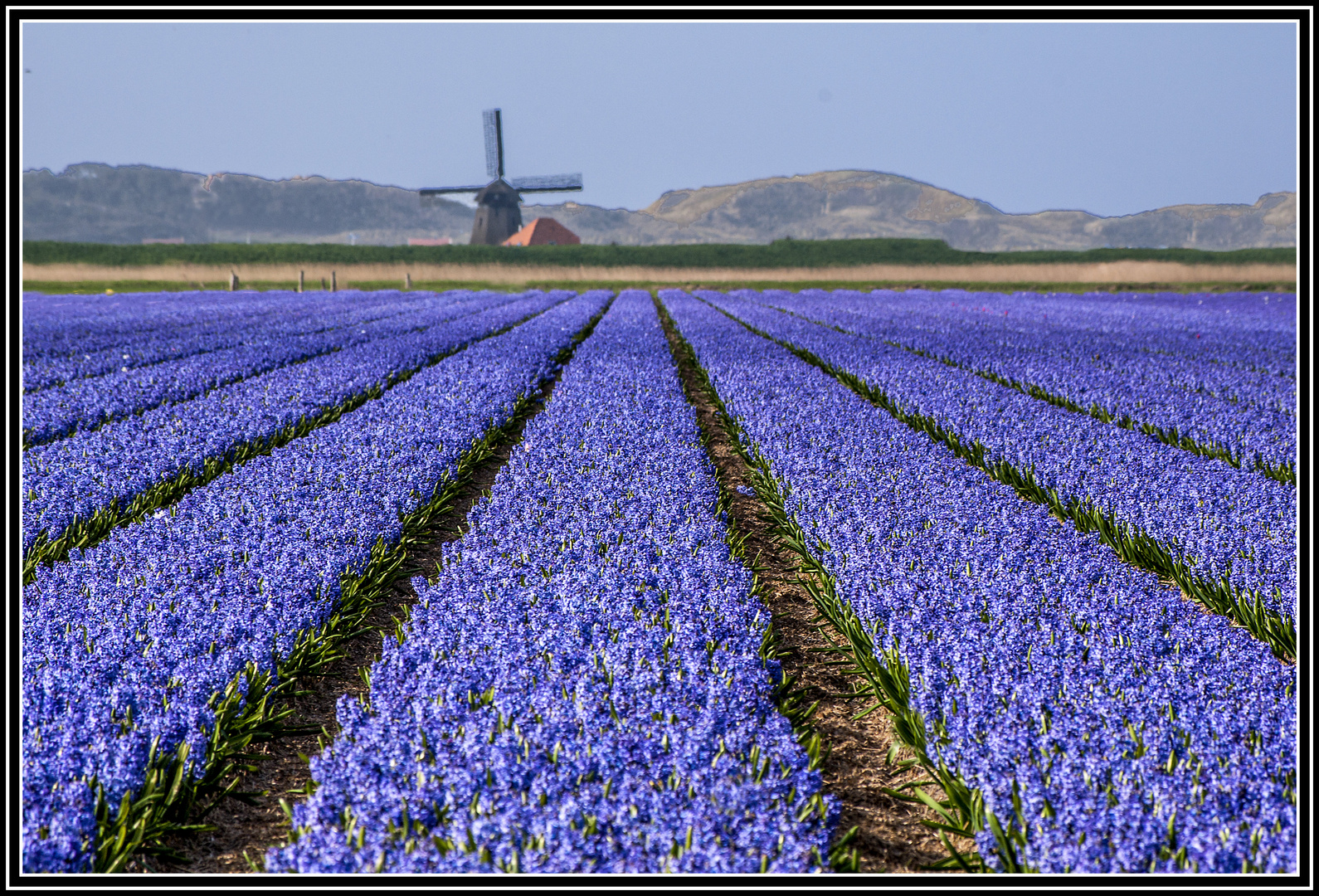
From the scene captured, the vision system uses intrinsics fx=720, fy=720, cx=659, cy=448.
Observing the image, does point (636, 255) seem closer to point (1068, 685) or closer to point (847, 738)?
point (847, 738)

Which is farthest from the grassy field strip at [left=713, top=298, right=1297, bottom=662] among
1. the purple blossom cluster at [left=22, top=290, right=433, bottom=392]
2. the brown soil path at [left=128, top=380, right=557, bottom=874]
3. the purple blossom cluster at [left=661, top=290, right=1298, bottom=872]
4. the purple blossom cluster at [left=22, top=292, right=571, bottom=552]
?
the purple blossom cluster at [left=22, top=290, right=433, bottom=392]

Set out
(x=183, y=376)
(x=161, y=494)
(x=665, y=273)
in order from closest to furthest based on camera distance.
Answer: (x=161, y=494)
(x=183, y=376)
(x=665, y=273)

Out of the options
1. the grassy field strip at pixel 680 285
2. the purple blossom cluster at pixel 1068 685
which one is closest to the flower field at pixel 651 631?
the purple blossom cluster at pixel 1068 685

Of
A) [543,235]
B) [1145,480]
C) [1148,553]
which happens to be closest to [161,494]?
[1148,553]

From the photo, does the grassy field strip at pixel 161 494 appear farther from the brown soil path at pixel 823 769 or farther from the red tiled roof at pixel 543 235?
the red tiled roof at pixel 543 235
